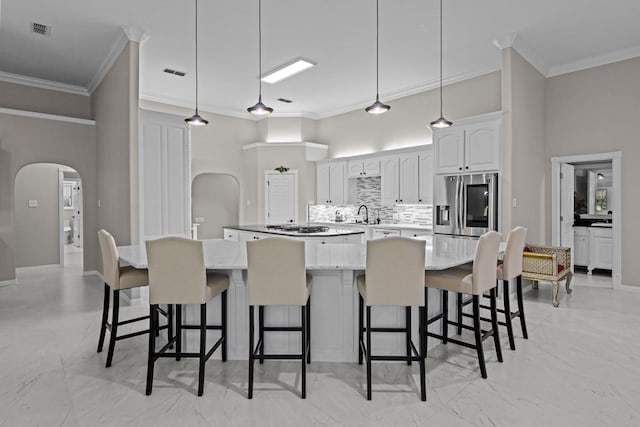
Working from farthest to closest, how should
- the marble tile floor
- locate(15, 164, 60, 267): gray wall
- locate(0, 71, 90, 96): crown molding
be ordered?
locate(15, 164, 60, 267): gray wall → locate(0, 71, 90, 96): crown molding → the marble tile floor

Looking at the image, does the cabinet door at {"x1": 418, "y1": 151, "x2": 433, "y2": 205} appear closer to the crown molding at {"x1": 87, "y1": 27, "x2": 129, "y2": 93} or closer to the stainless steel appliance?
the stainless steel appliance

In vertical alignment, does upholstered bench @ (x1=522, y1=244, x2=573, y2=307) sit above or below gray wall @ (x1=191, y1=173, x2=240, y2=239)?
below

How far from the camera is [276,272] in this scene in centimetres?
243

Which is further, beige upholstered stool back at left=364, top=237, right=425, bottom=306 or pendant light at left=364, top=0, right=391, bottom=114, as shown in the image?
pendant light at left=364, top=0, right=391, bottom=114

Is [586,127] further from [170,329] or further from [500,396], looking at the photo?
[170,329]

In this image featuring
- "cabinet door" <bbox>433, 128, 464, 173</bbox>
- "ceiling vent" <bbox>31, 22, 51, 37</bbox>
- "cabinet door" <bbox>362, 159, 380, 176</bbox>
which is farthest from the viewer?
"cabinet door" <bbox>362, 159, 380, 176</bbox>

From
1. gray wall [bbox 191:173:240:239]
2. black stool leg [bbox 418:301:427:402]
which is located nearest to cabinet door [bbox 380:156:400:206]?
gray wall [bbox 191:173:240:239]

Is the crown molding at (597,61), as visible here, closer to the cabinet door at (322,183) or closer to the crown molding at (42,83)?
the cabinet door at (322,183)

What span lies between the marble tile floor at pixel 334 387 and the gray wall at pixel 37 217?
4046 mm

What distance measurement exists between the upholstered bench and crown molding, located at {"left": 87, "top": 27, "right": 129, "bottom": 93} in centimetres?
581

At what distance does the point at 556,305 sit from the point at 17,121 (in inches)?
320

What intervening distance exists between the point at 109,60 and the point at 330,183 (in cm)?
450

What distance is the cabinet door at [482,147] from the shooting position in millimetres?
4938

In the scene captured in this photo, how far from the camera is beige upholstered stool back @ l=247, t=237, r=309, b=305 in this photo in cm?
240
